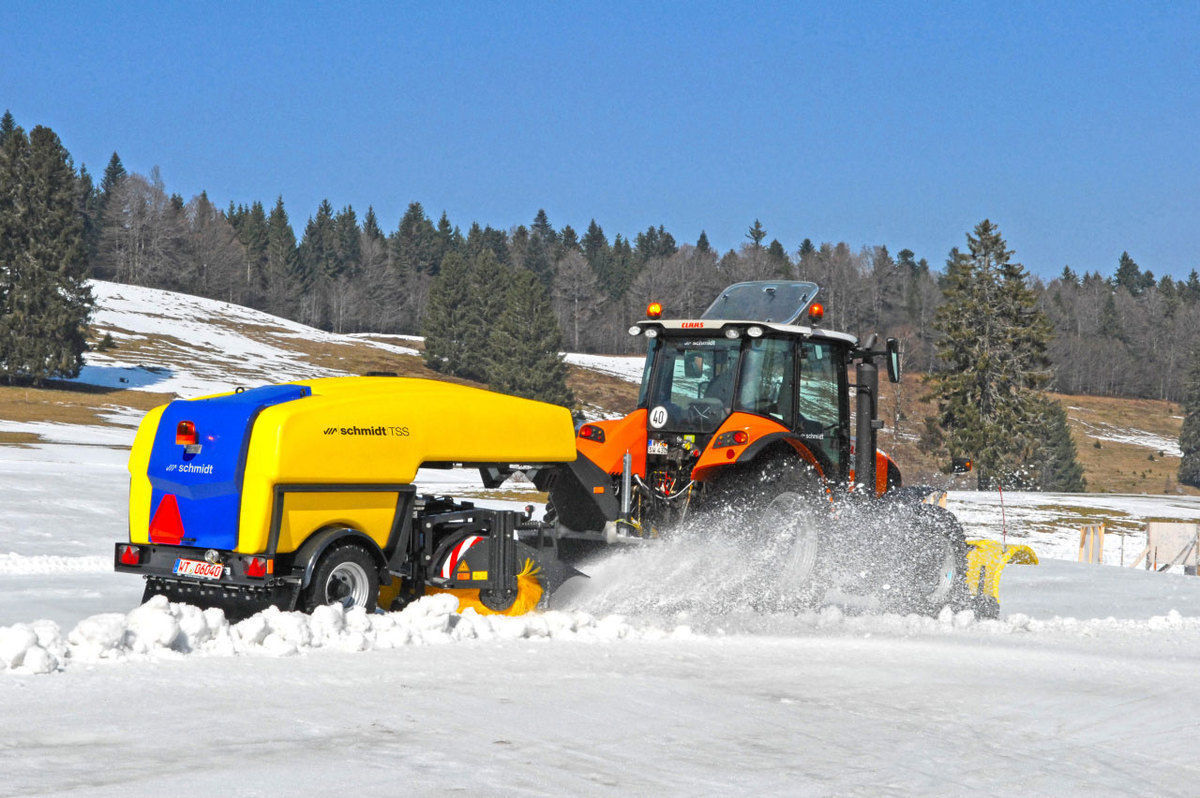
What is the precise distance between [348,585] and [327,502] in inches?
21.5

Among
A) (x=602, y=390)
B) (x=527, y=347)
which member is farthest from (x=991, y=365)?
(x=602, y=390)

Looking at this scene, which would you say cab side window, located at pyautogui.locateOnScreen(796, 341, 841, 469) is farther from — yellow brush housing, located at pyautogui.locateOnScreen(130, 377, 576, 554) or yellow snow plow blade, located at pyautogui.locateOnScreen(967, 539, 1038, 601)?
yellow brush housing, located at pyautogui.locateOnScreen(130, 377, 576, 554)

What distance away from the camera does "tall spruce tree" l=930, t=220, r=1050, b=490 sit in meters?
46.5

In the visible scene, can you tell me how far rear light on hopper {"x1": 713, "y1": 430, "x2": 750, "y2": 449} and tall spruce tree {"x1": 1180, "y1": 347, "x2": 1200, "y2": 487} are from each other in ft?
273

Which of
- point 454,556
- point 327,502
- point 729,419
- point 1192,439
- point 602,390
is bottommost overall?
point 454,556

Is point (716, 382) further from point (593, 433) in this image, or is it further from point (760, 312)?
point (593, 433)

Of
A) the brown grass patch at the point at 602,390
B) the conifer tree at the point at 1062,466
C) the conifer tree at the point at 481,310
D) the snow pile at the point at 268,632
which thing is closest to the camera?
the snow pile at the point at 268,632

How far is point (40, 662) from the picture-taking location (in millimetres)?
5191

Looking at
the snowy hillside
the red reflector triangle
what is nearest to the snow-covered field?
the red reflector triangle

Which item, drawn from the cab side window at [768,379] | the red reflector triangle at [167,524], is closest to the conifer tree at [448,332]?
the cab side window at [768,379]

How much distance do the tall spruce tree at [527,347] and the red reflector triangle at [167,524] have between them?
188 feet

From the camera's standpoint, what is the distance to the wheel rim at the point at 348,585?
699 centimetres

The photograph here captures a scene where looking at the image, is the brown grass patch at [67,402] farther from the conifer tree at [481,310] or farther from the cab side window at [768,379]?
the cab side window at [768,379]

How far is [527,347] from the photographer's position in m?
65.6
